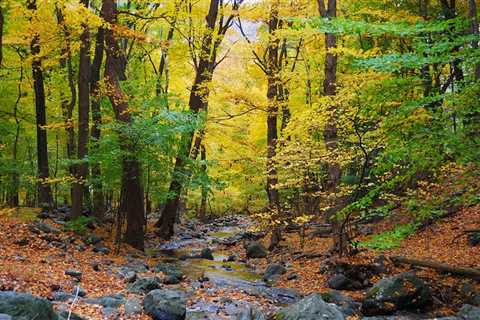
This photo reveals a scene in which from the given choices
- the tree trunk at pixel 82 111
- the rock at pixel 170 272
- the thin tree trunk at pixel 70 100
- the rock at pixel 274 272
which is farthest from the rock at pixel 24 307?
the thin tree trunk at pixel 70 100

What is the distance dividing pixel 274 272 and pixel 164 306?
19.8 ft

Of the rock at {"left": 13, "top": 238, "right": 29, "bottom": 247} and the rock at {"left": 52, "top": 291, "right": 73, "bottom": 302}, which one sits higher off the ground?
the rock at {"left": 52, "top": 291, "right": 73, "bottom": 302}

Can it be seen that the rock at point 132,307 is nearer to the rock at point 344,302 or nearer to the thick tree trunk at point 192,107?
the rock at point 344,302

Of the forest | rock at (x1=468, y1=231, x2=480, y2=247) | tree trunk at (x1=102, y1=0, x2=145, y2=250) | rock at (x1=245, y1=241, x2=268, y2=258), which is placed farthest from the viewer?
rock at (x1=245, y1=241, x2=268, y2=258)

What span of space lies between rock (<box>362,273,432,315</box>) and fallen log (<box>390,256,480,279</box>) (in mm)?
1184

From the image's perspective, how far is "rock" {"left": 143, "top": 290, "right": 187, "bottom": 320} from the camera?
7.22 meters

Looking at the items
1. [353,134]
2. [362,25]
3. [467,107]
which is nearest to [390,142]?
[467,107]

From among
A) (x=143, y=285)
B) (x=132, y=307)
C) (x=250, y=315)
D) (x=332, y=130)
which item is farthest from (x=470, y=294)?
(x=143, y=285)

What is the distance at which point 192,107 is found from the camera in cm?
1752

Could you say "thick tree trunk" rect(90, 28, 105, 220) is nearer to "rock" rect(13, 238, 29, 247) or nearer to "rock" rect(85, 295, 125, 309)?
"rock" rect(13, 238, 29, 247)

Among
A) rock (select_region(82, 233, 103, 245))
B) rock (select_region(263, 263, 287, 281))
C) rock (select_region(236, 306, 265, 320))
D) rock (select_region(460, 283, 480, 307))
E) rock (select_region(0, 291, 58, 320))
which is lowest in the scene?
rock (select_region(263, 263, 287, 281))

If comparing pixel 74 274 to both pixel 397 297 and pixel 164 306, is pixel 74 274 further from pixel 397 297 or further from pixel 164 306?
pixel 397 297

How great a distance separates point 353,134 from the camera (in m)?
11.6

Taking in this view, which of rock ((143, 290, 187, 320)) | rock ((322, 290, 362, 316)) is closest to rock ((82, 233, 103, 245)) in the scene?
rock ((143, 290, 187, 320))
